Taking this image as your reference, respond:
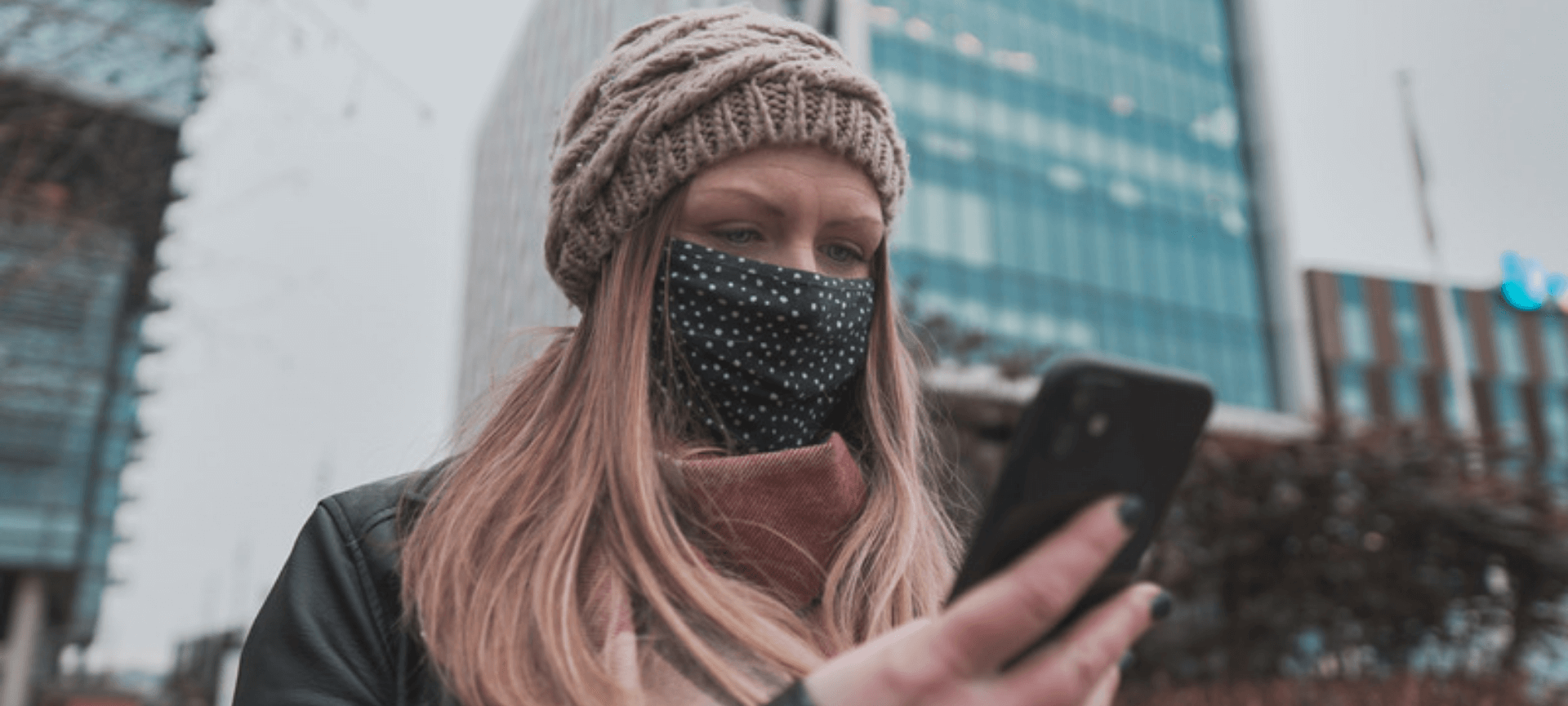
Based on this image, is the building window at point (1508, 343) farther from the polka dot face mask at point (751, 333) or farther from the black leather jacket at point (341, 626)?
the black leather jacket at point (341, 626)

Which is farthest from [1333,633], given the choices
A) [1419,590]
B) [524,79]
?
[524,79]

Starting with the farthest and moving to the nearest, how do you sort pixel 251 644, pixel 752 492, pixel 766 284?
1. pixel 766 284
2. pixel 752 492
3. pixel 251 644

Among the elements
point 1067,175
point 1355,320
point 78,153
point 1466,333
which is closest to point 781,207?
point 78,153

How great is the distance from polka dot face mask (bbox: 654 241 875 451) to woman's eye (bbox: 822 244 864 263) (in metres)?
0.06

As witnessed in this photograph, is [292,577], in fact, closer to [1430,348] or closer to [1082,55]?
[1082,55]

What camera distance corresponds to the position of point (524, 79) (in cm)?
4094

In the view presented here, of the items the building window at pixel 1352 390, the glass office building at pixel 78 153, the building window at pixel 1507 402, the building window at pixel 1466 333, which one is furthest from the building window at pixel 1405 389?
the glass office building at pixel 78 153

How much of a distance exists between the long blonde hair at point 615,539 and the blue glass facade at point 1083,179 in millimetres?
24902

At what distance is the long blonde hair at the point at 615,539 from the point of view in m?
1.18

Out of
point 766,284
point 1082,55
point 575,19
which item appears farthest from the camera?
point 1082,55

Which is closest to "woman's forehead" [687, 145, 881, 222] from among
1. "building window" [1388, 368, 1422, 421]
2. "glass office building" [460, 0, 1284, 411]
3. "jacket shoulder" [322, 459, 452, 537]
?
"jacket shoulder" [322, 459, 452, 537]

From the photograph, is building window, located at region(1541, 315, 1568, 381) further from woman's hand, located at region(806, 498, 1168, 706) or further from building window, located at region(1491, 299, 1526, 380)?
woman's hand, located at region(806, 498, 1168, 706)

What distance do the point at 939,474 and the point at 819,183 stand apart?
76 cm

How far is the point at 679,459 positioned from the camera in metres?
1.45
